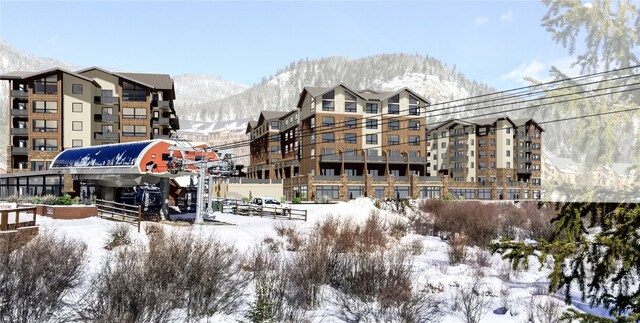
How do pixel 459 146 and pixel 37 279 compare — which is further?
pixel 459 146

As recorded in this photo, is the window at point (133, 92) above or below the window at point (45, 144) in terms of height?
above

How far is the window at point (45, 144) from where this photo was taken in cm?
6228

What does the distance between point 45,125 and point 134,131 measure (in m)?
11.4

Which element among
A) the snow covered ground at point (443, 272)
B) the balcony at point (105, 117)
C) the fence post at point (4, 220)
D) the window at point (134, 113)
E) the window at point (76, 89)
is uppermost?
the window at point (76, 89)

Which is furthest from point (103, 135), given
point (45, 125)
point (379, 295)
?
point (379, 295)

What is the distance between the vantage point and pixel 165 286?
13469mm

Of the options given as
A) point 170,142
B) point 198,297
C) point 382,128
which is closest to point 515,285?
point 198,297

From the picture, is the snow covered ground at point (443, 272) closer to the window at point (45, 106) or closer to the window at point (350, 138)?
the window at point (45, 106)

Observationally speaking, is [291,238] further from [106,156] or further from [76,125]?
[76,125]

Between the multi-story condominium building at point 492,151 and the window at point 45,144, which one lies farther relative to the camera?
the multi-story condominium building at point 492,151

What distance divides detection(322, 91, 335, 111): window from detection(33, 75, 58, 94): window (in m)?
37.8

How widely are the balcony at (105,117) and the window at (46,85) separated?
6.00m

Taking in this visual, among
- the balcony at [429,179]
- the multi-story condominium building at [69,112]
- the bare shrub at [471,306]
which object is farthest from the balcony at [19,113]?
the bare shrub at [471,306]

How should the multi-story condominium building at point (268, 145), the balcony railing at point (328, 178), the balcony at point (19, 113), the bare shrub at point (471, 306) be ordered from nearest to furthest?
the bare shrub at point (471, 306), the balcony at point (19, 113), the balcony railing at point (328, 178), the multi-story condominium building at point (268, 145)
